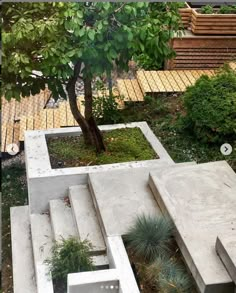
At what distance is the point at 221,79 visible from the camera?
2.90 metres

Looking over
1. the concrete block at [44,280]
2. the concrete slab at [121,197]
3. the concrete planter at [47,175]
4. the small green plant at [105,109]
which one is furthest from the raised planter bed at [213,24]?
the concrete block at [44,280]

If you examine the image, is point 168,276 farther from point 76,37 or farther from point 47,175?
point 76,37

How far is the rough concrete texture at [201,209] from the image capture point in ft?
5.74

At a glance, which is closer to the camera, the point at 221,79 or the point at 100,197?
the point at 100,197

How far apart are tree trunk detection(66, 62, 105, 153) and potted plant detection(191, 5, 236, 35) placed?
4.84 feet

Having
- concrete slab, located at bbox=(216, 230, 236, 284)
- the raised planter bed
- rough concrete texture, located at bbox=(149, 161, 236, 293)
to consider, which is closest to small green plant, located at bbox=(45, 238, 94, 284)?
rough concrete texture, located at bbox=(149, 161, 236, 293)

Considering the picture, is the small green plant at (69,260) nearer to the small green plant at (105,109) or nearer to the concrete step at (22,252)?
the concrete step at (22,252)

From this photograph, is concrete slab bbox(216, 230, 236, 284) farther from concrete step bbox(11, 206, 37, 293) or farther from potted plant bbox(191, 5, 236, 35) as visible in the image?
potted plant bbox(191, 5, 236, 35)

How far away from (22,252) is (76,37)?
1058mm

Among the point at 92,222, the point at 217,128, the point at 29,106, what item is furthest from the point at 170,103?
the point at 92,222

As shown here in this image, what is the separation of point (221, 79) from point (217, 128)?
0.33 m

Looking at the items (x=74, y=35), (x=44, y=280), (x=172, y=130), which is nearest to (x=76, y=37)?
(x=74, y=35)

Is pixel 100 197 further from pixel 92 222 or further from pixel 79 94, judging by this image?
pixel 79 94

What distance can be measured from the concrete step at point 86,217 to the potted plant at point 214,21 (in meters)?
1.79
